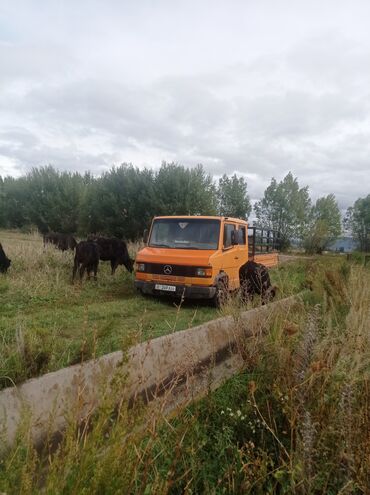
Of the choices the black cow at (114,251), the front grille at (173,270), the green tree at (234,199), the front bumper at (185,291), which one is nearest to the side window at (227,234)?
the front grille at (173,270)

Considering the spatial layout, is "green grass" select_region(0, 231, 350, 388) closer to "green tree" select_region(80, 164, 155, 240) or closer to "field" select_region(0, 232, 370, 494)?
"field" select_region(0, 232, 370, 494)

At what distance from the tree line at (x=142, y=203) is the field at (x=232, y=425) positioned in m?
24.2

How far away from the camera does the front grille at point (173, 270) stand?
26.5 feet

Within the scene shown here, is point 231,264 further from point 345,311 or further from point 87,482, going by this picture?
point 87,482

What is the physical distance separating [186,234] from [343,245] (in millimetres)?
51206

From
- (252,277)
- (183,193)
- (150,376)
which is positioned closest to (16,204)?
(183,193)

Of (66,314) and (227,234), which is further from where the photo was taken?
(227,234)

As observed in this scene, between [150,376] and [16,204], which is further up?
[16,204]

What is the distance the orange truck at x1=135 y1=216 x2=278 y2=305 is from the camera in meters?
8.02

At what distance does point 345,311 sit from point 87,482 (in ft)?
17.8

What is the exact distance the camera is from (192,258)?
26.6ft

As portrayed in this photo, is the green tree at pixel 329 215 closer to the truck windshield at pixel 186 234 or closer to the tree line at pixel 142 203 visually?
the tree line at pixel 142 203

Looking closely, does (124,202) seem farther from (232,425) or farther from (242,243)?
(232,425)

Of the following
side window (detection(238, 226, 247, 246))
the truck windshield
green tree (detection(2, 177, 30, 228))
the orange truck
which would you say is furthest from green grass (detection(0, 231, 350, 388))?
green tree (detection(2, 177, 30, 228))
